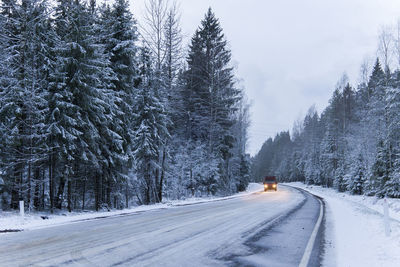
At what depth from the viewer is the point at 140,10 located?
2531 centimetres

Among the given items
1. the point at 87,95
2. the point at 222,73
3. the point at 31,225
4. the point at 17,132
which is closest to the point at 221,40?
the point at 222,73

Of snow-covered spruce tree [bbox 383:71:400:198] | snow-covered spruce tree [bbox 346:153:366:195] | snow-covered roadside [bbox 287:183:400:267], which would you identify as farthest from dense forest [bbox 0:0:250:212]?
snow-covered spruce tree [bbox 346:153:366:195]

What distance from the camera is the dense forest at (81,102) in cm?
1364

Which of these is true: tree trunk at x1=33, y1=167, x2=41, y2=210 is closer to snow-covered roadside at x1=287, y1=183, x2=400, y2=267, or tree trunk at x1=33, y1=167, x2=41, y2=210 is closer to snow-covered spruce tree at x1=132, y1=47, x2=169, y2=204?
snow-covered spruce tree at x1=132, y1=47, x2=169, y2=204

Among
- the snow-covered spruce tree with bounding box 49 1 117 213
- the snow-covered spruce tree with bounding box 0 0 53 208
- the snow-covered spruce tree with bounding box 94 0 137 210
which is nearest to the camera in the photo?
the snow-covered spruce tree with bounding box 0 0 53 208

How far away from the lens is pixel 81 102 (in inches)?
590

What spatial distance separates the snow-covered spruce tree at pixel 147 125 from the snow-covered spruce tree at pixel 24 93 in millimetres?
7461

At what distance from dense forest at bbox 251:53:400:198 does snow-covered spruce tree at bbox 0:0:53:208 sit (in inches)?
886

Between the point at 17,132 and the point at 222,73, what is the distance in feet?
81.3

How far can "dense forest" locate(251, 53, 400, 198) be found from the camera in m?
23.6

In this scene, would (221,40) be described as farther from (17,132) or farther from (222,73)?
(17,132)

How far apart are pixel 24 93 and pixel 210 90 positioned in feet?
75.9

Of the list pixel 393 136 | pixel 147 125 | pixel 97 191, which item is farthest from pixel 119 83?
pixel 393 136

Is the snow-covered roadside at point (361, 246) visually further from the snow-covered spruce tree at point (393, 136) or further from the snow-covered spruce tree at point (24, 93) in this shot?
the snow-covered spruce tree at point (393, 136)
